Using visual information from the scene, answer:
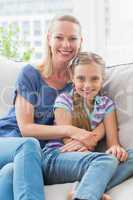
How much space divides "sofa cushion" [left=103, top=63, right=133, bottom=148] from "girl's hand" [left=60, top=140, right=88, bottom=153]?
19 cm

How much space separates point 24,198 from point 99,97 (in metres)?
0.66

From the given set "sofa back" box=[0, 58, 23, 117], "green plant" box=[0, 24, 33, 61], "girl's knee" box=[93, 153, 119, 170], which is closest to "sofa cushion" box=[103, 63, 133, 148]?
"girl's knee" box=[93, 153, 119, 170]

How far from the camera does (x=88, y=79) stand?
5.78 feet

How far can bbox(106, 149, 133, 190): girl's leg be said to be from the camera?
5.04 ft

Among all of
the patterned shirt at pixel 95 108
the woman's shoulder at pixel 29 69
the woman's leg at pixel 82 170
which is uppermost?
the woman's shoulder at pixel 29 69

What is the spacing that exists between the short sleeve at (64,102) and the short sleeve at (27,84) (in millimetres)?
114

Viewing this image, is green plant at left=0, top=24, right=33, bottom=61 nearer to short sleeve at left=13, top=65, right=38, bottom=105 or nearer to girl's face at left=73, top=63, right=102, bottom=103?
short sleeve at left=13, top=65, right=38, bottom=105

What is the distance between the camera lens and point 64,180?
158 cm

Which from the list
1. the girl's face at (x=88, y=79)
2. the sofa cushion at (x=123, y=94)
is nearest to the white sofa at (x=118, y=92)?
the sofa cushion at (x=123, y=94)

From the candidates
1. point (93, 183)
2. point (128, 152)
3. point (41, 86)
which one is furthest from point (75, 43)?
point (93, 183)

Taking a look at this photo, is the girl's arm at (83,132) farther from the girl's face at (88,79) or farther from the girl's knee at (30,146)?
the girl's knee at (30,146)

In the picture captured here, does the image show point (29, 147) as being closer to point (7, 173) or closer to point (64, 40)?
point (7, 173)

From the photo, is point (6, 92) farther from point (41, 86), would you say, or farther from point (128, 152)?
point (128, 152)

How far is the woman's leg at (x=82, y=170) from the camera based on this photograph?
1.40 m
